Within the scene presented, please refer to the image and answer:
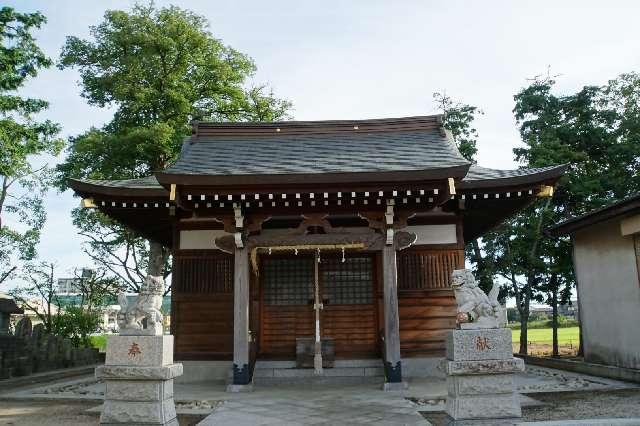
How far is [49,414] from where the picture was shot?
22.8 feet

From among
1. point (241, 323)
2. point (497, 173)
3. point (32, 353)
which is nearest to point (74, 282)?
point (32, 353)

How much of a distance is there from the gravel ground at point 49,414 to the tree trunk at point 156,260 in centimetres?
918

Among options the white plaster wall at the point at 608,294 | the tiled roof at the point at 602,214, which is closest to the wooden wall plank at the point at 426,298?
the tiled roof at the point at 602,214

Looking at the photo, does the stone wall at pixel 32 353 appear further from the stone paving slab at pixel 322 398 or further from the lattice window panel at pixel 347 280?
the lattice window panel at pixel 347 280

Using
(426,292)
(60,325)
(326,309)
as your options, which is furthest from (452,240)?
(60,325)

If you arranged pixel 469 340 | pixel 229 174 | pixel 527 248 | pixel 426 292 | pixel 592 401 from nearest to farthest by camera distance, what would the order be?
pixel 469 340 < pixel 592 401 < pixel 229 174 < pixel 426 292 < pixel 527 248

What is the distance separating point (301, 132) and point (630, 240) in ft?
25.1

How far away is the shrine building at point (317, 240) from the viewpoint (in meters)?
8.28

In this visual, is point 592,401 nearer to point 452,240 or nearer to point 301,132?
point 452,240

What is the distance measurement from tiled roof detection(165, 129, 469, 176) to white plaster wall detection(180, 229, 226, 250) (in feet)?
4.28

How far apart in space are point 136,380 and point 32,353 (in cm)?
847

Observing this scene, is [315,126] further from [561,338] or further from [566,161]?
[561,338]

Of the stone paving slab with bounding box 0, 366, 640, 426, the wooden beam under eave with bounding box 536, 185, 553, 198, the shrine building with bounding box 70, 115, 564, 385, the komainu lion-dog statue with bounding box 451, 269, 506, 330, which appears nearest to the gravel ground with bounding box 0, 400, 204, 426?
the stone paving slab with bounding box 0, 366, 640, 426

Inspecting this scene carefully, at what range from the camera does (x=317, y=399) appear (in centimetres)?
759
